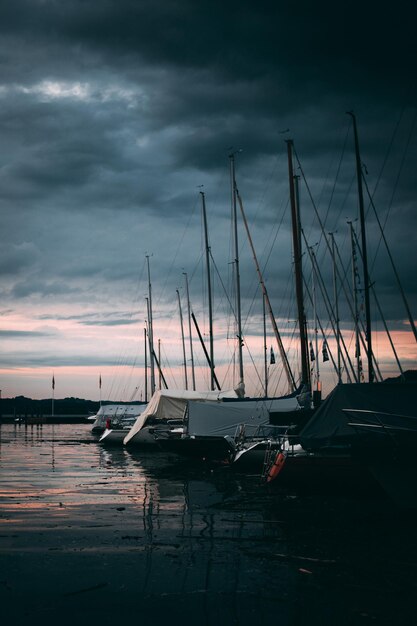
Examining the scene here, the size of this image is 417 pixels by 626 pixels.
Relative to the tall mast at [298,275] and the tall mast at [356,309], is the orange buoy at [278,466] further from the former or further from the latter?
the tall mast at [356,309]

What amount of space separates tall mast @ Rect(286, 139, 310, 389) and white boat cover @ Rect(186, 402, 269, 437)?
3344 mm

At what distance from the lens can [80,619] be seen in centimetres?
878

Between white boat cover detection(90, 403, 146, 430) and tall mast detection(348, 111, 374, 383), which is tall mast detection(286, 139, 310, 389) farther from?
white boat cover detection(90, 403, 146, 430)

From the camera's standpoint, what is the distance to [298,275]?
113 feet

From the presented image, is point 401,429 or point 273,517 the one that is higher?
point 401,429

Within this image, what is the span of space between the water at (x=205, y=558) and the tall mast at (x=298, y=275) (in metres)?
9.98

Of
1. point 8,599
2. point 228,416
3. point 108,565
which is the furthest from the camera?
point 228,416

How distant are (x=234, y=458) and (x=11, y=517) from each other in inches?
529

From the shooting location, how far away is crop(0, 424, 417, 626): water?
9211 mm

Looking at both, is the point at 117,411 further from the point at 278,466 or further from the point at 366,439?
the point at 366,439

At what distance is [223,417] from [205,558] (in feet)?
73.5

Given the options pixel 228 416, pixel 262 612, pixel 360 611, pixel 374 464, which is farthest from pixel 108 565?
pixel 228 416

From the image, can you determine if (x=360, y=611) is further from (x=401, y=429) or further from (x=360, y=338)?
(x=360, y=338)

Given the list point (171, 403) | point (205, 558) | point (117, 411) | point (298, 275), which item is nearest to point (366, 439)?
point (205, 558)
